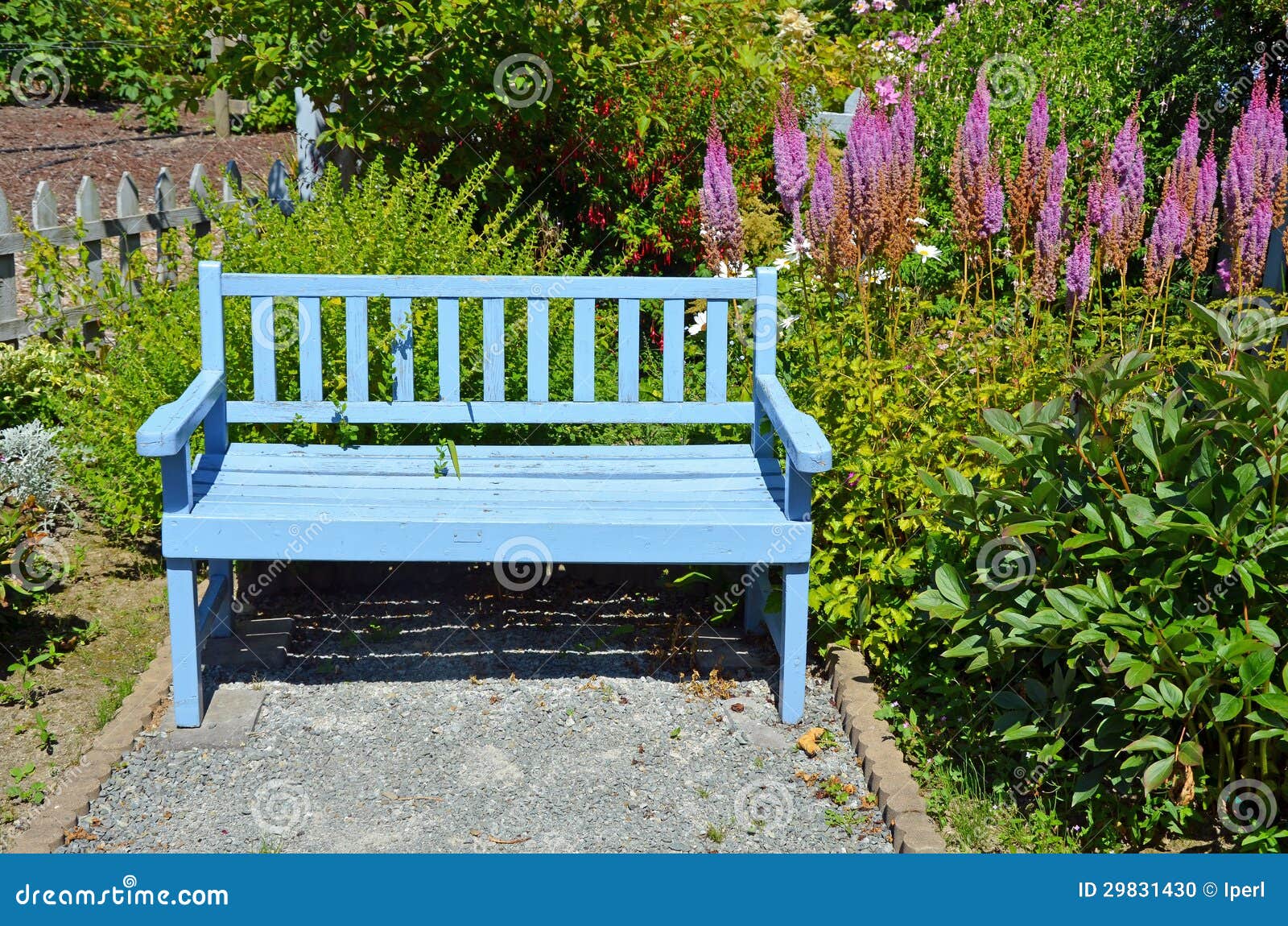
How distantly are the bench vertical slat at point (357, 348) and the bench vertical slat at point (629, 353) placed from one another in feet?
2.56

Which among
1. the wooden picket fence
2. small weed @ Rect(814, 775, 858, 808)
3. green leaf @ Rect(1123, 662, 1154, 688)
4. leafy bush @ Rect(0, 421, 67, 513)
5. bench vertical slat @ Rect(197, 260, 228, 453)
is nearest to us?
green leaf @ Rect(1123, 662, 1154, 688)

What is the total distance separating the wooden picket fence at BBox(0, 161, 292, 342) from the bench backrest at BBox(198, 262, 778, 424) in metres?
1.13

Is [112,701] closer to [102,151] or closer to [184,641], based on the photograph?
[184,641]

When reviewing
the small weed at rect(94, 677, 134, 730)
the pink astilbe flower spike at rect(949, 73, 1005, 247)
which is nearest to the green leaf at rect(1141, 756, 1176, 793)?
the pink astilbe flower spike at rect(949, 73, 1005, 247)

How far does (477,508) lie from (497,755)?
650 millimetres

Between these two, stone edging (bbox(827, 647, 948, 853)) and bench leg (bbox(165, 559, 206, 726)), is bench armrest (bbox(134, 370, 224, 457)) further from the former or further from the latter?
stone edging (bbox(827, 647, 948, 853))

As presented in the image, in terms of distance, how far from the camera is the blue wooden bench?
3396mm

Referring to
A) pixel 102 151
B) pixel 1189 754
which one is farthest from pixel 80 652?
pixel 102 151

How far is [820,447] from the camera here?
3322 millimetres

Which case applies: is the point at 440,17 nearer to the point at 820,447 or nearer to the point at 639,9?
the point at 639,9

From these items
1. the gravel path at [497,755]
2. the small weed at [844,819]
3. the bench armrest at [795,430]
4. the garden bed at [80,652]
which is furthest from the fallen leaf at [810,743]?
the garden bed at [80,652]

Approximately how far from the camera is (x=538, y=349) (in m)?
4.08

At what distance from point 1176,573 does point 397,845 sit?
1804 millimetres

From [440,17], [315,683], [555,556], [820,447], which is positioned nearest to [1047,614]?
[820,447]
